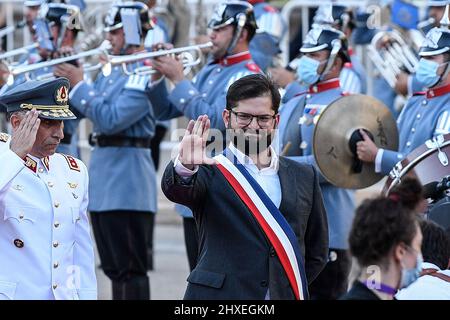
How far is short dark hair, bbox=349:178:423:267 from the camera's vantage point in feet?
13.4

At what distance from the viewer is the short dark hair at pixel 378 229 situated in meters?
4.08

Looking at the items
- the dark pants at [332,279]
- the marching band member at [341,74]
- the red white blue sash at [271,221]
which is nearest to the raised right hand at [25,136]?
the red white blue sash at [271,221]

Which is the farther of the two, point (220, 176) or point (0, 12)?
point (0, 12)

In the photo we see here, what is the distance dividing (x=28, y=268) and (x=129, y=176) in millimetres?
3336

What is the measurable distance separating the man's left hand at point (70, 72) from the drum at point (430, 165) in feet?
9.39

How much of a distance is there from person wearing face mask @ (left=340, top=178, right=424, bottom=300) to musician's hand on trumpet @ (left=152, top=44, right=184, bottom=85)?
12.5ft

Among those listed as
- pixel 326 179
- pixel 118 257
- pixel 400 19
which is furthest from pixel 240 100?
pixel 400 19

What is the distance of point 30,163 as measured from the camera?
527 cm

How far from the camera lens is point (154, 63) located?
25.8ft

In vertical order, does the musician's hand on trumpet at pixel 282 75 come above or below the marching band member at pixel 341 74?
below

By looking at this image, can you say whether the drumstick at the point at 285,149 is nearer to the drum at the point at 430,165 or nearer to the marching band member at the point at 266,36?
the drum at the point at 430,165

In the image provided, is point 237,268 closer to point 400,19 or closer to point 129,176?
point 129,176

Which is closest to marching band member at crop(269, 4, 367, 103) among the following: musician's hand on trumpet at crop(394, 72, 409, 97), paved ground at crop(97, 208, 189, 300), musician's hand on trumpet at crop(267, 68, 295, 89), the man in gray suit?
musician's hand on trumpet at crop(267, 68, 295, 89)

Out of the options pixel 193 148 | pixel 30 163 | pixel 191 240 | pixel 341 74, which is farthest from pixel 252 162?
pixel 341 74
